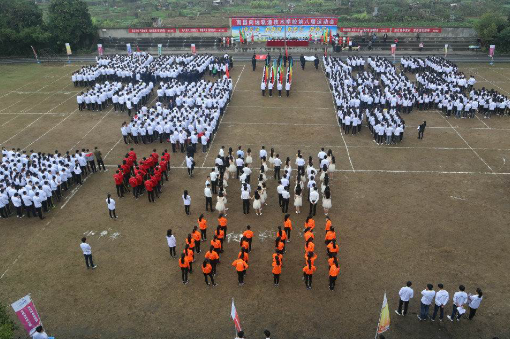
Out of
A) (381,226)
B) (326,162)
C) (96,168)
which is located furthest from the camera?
(96,168)

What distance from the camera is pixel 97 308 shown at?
10633mm

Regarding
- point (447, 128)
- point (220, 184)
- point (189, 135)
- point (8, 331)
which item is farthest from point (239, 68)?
point (8, 331)

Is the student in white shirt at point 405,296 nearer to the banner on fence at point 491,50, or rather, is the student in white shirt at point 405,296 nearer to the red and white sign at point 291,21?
the banner on fence at point 491,50

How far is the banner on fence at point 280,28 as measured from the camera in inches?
1547

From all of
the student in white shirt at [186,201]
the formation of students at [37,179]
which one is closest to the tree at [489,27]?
the student in white shirt at [186,201]

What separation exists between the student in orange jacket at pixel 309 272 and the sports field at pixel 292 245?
11.6 inches

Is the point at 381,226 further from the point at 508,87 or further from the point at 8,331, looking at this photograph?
the point at 508,87

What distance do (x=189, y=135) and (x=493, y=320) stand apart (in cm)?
1429

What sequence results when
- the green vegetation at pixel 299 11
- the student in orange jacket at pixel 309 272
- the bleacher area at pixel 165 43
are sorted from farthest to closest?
the green vegetation at pixel 299 11 < the bleacher area at pixel 165 43 < the student in orange jacket at pixel 309 272

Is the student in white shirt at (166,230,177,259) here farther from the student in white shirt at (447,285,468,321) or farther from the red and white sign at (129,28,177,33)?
the red and white sign at (129,28,177,33)

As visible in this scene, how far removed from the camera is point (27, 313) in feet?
29.4

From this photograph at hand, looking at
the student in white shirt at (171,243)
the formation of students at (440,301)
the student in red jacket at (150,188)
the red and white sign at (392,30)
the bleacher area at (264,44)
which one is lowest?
the formation of students at (440,301)

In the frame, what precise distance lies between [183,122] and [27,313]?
1234 centimetres

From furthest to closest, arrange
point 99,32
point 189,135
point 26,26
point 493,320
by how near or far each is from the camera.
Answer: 1. point 99,32
2. point 26,26
3. point 189,135
4. point 493,320
